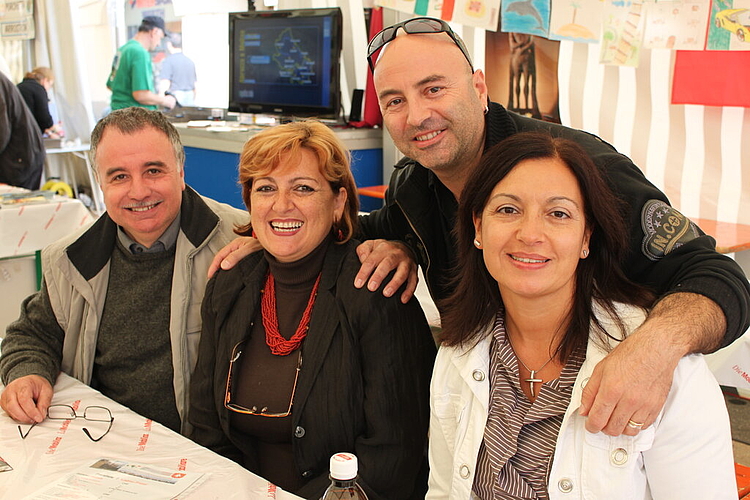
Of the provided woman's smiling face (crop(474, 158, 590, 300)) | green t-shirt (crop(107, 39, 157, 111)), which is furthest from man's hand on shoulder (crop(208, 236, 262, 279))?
green t-shirt (crop(107, 39, 157, 111))

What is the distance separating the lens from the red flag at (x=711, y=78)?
119 inches

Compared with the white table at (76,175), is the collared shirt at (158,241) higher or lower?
higher

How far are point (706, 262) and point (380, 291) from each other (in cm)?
73

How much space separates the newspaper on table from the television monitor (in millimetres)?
3231

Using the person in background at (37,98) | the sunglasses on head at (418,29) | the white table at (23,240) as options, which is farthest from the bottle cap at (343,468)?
the person in background at (37,98)

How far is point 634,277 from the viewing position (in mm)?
1530

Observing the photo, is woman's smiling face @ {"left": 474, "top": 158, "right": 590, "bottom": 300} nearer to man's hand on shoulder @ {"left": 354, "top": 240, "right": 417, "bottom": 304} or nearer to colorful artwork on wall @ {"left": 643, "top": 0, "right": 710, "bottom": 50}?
man's hand on shoulder @ {"left": 354, "top": 240, "right": 417, "bottom": 304}

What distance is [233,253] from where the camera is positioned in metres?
1.92

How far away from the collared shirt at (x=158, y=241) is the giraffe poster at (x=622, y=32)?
236cm

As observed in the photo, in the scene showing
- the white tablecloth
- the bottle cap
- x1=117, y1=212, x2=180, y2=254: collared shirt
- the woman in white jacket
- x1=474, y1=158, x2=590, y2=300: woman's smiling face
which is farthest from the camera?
the white tablecloth

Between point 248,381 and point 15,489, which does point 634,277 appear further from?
point 15,489

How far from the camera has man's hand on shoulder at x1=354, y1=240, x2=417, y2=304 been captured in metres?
1.73

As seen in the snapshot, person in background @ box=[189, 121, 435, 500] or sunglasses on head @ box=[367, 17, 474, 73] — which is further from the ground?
sunglasses on head @ box=[367, 17, 474, 73]

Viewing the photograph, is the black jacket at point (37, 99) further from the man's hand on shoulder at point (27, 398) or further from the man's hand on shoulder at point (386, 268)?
the man's hand on shoulder at point (386, 268)
